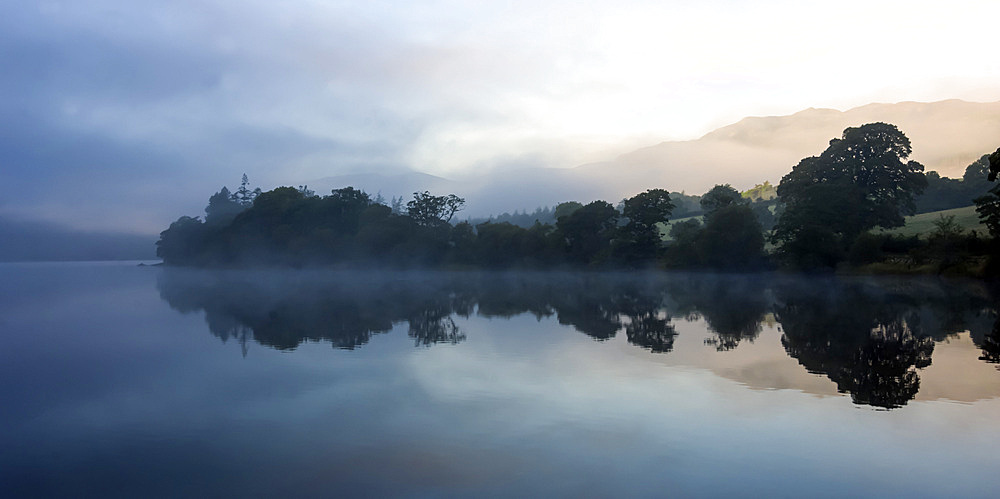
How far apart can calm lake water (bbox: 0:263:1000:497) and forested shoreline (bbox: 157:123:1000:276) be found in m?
32.8

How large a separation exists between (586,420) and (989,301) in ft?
111

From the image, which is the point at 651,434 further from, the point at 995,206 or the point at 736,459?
the point at 995,206

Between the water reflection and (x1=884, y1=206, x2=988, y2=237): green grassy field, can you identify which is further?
(x1=884, y1=206, x2=988, y2=237): green grassy field

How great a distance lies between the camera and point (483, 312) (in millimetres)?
30422

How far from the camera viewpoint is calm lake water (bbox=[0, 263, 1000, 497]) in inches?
311

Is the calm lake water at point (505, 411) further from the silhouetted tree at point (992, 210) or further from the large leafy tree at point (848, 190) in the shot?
the large leafy tree at point (848, 190)

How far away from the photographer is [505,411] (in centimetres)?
1112

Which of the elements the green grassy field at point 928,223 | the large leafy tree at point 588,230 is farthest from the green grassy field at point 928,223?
the large leafy tree at point 588,230

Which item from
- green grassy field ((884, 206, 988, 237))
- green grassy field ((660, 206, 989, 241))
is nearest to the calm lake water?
green grassy field ((660, 206, 989, 241))

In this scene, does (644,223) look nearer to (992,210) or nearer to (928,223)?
(928,223)

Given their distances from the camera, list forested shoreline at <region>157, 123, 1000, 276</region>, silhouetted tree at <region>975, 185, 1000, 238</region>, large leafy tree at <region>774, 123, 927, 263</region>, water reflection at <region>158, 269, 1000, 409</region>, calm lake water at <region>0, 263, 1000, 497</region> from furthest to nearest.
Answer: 1. large leafy tree at <region>774, 123, 927, 263</region>
2. forested shoreline at <region>157, 123, 1000, 276</region>
3. silhouetted tree at <region>975, 185, 1000, 238</region>
4. water reflection at <region>158, 269, 1000, 409</region>
5. calm lake water at <region>0, 263, 1000, 497</region>

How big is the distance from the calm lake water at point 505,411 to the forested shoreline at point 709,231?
32827 millimetres

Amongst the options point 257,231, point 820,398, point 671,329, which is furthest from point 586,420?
point 257,231

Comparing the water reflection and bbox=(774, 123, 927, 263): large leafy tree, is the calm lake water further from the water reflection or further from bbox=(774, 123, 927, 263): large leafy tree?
bbox=(774, 123, 927, 263): large leafy tree
